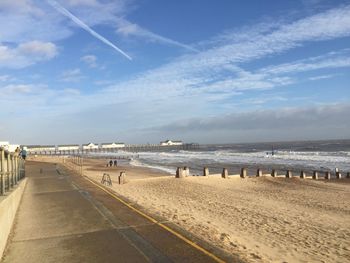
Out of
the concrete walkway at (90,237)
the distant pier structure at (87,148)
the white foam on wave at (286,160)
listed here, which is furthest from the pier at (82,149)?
the concrete walkway at (90,237)

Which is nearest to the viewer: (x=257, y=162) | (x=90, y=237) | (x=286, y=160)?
(x=90, y=237)

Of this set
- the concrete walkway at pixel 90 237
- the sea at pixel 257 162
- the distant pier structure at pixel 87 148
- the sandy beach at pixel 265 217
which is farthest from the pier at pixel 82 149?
the concrete walkway at pixel 90 237

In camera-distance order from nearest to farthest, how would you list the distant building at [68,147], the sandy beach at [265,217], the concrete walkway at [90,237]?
the concrete walkway at [90,237], the sandy beach at [265,217], the distant building at [68,147]

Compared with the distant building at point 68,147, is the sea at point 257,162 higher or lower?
lower

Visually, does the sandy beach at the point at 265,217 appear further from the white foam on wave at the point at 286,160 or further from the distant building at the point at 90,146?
the distant building at the point at 90,146

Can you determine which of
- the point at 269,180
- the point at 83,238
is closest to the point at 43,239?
the point at 83,238

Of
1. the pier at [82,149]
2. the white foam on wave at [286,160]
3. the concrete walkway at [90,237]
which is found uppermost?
the pier at [82,149]

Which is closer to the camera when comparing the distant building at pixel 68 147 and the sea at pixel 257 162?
the sea at pixel 257 162

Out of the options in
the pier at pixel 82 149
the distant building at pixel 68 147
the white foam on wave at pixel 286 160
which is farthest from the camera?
the distant building at pixel 68 147

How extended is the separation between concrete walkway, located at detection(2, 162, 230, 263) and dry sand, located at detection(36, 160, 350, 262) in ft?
3.64

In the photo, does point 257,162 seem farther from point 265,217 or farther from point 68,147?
point 68,147

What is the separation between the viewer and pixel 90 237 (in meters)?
9.55

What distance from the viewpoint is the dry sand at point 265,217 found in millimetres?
9578

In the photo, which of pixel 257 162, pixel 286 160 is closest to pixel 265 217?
pixel 257 162
